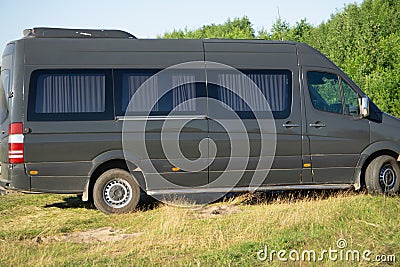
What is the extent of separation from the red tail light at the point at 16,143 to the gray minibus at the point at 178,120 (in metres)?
0.02

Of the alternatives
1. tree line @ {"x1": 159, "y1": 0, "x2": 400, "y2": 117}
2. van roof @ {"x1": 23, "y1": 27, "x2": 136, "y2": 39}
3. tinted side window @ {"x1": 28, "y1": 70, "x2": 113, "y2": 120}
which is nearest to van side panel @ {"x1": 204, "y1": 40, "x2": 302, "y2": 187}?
van roof @ {"x1": 23, "y1": 27, "x2": 136, "y2": 39}

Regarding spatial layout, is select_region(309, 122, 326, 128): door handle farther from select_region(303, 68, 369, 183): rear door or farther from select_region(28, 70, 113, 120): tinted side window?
select_region(28, 70, 113, 120): tinted side window

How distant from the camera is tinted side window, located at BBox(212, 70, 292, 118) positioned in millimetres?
10289

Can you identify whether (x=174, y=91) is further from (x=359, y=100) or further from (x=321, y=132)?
(x=359, y=100)

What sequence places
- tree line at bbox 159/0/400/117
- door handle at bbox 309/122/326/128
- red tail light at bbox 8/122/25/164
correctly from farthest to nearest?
tree line at bbox 159/0/400/117 < door handle at bbox 309/122/326/128 < red tail light at bbox 8/122/25/164

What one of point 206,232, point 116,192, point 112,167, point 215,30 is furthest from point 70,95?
point 215,30

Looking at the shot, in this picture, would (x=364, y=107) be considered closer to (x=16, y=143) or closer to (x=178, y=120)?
(x=178, y=120)

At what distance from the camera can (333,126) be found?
10648 mm

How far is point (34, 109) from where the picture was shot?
9531mm

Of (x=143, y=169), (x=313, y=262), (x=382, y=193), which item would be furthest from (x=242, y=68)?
(x=313, y=262)

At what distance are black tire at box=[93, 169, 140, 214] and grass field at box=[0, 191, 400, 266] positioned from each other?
0.21 metres

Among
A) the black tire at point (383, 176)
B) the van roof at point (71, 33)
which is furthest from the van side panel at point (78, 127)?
the black tire at point (383, 176)

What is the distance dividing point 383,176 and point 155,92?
4351mm

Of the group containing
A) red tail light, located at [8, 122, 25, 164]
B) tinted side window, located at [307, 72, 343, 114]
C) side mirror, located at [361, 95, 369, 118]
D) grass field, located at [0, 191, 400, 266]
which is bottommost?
grass field, located at [0, 191, 400, 266]
